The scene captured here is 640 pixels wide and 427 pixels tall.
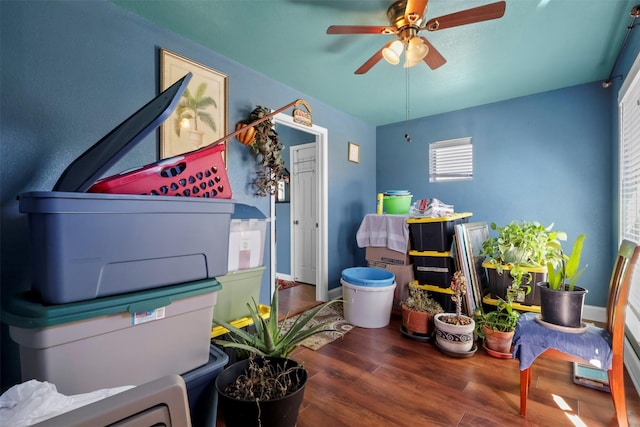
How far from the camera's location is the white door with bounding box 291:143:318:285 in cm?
409

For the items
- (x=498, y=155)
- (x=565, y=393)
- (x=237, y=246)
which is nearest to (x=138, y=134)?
(x=237, y=246)

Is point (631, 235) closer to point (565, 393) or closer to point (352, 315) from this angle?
point (565, 393)

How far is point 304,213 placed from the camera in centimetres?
420

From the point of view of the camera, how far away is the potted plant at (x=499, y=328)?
2.09 metres

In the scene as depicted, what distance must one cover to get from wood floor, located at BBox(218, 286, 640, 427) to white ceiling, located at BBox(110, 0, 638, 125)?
2314mm

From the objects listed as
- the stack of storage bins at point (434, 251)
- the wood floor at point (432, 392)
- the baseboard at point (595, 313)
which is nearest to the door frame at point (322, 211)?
the stack of storage bins at point (434, 251)

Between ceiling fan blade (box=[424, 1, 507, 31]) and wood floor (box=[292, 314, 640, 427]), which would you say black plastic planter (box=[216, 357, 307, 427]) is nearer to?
wood floor (box=[292, 314, 640, 427])

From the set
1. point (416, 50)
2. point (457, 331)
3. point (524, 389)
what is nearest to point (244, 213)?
point (416, 50)

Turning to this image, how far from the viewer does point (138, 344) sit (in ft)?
3.31

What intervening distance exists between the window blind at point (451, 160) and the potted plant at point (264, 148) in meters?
2.13

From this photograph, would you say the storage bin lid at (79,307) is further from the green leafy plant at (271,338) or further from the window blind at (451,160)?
the window blind at (451,160)

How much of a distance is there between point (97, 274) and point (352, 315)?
220cm

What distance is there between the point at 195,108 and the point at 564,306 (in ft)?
8.46

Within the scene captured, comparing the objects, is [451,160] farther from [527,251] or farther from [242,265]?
[242,265]
